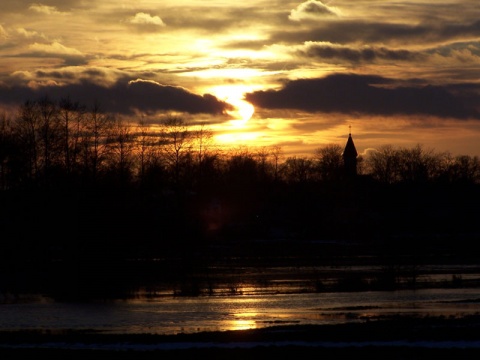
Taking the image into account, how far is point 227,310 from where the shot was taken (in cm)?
3841

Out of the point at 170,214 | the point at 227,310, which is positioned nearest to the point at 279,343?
the point at 227,310

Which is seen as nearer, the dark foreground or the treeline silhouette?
the dark foreground

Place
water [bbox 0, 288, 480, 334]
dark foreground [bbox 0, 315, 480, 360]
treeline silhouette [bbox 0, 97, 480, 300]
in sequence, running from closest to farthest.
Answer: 1. dark foreground [bbox 0, 315, 480, 360]
2. water [bbox 0, 288, 480, 334]
3. treeline silhouette [bbox 0, 97, 480, 300]

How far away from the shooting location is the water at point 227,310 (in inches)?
1320

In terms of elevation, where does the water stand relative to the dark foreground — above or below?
below

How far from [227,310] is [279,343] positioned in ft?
34.4

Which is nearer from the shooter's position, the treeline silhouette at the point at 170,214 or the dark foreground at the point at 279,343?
the dark foreground at the point at 279,343

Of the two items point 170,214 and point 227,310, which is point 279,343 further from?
point 170,214

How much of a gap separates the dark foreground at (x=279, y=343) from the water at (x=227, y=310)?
2.04 m

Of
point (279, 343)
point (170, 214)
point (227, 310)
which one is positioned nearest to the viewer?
point (279, 343)

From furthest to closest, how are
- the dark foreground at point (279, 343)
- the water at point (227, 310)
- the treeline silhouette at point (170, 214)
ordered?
1. the treeline silhouette at point (170, 214)
2. the water at point (227, 310)
3. the dark foreground at point (279, 343)

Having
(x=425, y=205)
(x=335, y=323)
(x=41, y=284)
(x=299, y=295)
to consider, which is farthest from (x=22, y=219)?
(x=425, y=205)

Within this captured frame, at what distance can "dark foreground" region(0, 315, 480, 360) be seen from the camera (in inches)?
1036

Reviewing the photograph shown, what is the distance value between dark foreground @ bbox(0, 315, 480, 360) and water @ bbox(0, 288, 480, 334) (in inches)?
80.4
